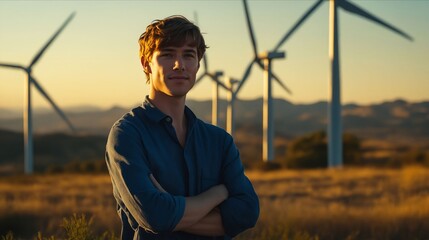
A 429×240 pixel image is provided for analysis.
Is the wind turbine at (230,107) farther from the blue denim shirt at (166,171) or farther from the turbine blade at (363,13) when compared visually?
the blue denim shirt at (166,171)

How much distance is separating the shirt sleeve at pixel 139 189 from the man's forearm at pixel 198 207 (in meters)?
0.07

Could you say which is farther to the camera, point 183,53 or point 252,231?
point 252,231

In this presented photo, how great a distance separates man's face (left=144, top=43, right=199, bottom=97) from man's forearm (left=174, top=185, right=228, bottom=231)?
0.65 metres

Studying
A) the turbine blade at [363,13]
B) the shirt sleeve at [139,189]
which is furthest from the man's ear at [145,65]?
the turbine blade at [363,13]

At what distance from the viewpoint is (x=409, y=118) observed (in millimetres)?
176750

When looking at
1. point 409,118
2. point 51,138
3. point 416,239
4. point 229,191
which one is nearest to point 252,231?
point 416,239

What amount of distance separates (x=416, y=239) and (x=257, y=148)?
131005 millimetres

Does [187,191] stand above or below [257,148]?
above

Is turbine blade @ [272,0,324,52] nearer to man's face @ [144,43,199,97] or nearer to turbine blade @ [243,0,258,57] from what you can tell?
turbine blade @ [243,0,258,57]

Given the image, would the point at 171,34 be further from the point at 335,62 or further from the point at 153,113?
the point at 335,62

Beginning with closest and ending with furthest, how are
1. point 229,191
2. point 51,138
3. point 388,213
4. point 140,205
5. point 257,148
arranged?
point 140,205, point 229,191, point 388,213, point 51,138, point 257,148

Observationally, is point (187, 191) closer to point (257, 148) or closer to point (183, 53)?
point (183, 53)

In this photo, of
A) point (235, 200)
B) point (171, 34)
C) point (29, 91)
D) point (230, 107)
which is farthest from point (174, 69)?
point (230, 107)

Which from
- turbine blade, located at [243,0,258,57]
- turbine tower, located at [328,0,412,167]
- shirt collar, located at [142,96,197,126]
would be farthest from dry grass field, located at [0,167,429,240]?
turbine blade, located at [243,0,258,57]
